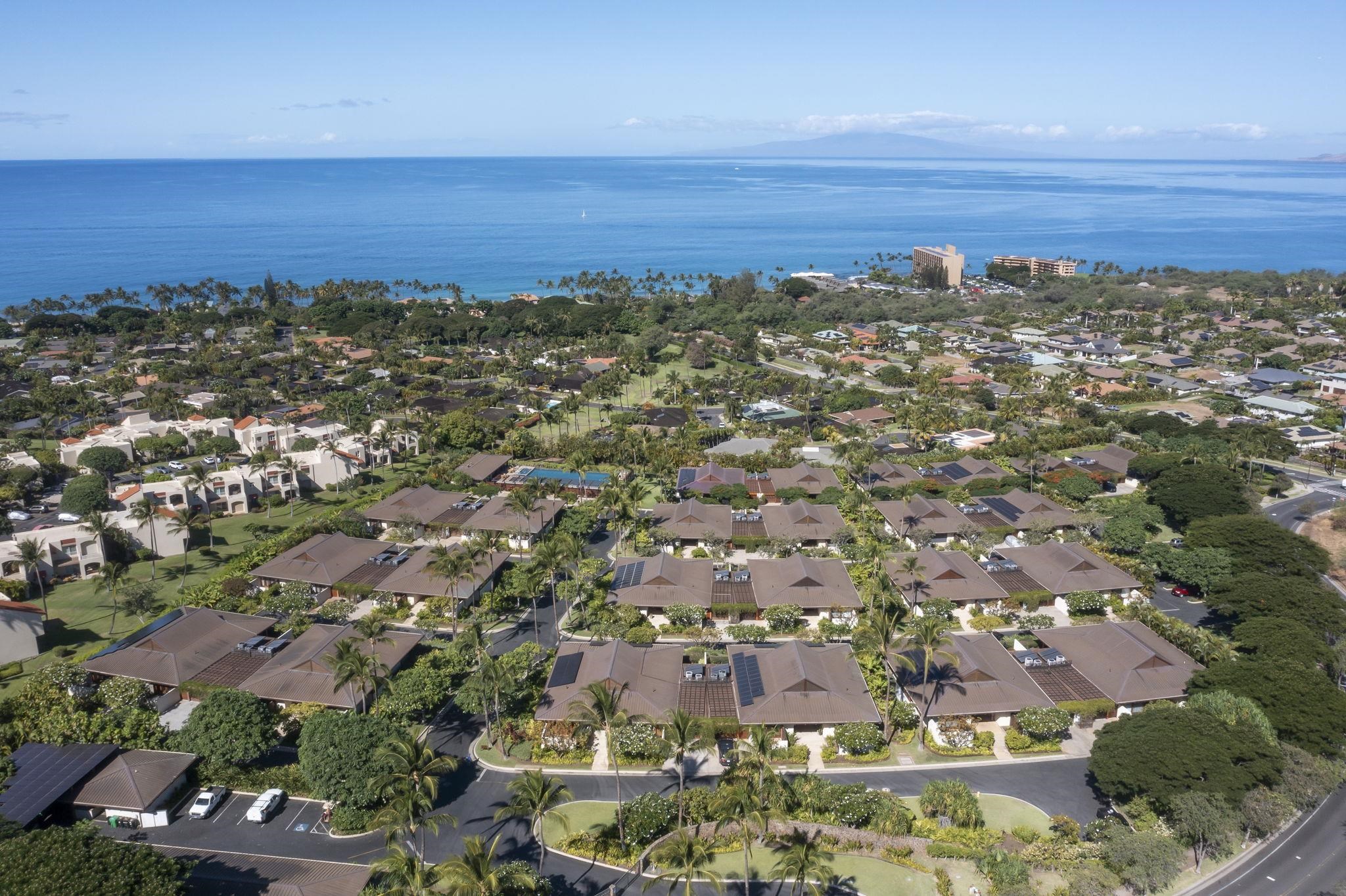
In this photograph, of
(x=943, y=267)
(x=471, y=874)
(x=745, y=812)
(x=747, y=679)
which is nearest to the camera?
(x=471, y=874)

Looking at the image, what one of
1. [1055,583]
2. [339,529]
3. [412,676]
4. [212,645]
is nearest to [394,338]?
[339,529]

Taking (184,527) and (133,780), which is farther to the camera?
(184,527)

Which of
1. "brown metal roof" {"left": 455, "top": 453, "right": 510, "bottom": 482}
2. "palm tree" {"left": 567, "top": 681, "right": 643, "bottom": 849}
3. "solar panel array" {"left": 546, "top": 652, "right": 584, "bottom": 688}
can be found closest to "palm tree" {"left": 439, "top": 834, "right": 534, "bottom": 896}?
"palm tree" {"left": 567, "top": 681, "right": 643, "bottom": 849}

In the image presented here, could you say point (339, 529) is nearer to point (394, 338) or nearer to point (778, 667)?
point (778, 667)

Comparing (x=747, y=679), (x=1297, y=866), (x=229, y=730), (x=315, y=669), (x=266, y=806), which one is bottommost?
(x=1297, y=866)

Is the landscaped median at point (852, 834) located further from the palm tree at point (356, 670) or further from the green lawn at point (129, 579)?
the green lawn at point (129, 579)

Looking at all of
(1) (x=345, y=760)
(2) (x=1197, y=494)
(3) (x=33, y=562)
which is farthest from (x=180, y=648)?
(2) (x=1197, y=494)

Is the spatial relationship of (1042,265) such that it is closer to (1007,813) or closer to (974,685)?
(974,685)
